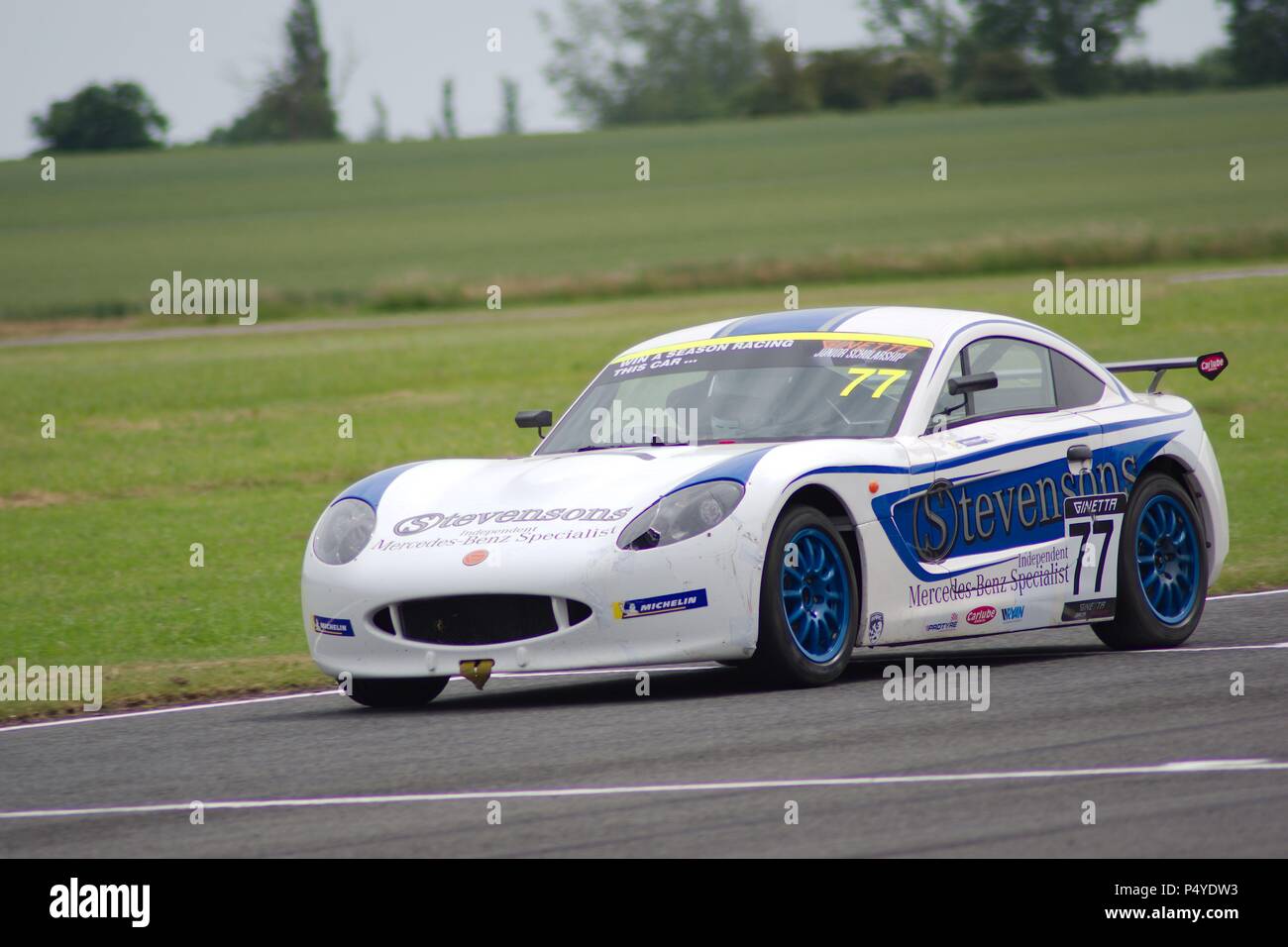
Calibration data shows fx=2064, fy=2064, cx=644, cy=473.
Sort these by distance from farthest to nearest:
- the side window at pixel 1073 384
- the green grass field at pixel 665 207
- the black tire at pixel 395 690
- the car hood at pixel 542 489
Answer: the green grass field at pixel 665 207 → the side window at pixel 1073 384 → the black tire at pixel 395 690 → the car hood at pixel 542 489

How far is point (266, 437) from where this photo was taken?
81.7ft

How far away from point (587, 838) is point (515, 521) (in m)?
2.67

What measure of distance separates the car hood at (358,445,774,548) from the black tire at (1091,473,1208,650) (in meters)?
1.94

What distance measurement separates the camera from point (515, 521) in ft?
25.9

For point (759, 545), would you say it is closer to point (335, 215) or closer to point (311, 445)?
point (311, 445)

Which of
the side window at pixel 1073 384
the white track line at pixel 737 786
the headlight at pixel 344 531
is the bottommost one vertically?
the white track line at pixel 737 786

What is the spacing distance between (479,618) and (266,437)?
1763 cm

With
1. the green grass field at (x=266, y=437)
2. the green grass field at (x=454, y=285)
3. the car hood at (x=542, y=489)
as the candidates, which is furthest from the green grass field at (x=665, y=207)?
the car hood at (x=542, y=489)

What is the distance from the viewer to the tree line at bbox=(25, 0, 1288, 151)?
10200 centimetres

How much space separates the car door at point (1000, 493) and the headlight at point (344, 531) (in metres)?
2.20

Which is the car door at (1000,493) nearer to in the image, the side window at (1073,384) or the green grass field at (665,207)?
the side window at (1073,384)

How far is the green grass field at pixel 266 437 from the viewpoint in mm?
11922

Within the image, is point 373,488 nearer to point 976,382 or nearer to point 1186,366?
point 976,382

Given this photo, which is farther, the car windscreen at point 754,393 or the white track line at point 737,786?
the car windscreen at point 754,393
